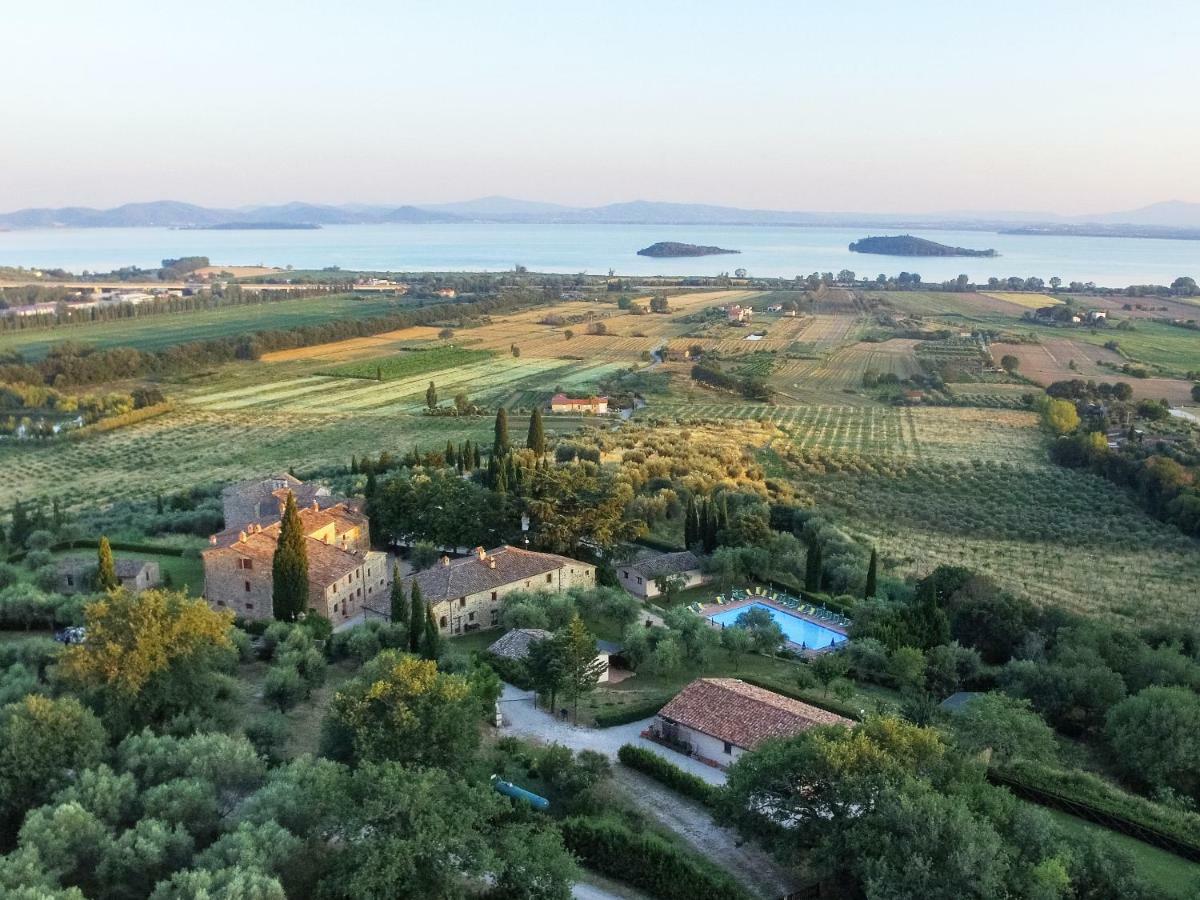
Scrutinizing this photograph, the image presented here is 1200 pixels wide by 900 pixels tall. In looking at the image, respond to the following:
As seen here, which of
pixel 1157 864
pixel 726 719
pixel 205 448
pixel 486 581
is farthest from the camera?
pixel 205 448

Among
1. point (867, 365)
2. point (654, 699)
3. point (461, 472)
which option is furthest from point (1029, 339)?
point (654, 699)

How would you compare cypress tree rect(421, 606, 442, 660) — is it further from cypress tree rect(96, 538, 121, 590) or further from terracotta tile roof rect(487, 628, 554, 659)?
cypress tree rect(96, 538, 121, 590)

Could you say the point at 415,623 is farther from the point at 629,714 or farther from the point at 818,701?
the point at 818,701

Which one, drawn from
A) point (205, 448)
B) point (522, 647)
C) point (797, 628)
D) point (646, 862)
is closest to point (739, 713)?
point (646, 862)

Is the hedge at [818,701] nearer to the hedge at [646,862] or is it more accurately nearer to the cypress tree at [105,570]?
the hedge at [646,862]

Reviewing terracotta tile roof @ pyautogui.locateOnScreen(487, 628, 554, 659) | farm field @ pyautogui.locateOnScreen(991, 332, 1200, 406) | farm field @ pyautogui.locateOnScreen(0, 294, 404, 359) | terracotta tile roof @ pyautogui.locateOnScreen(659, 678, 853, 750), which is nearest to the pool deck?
terracotta tile roof @ pyautogui.locateOnScreen(659, 678, 853, 750)

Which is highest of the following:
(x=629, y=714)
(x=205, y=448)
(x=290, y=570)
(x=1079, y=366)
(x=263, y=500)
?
(x=290, y=570)

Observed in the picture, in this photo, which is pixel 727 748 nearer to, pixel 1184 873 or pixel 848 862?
pixel 848 862
